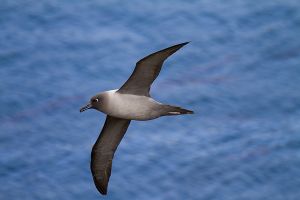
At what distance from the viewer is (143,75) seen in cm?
919

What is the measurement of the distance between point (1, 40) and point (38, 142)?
2.78 m

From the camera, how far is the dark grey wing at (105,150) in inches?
397

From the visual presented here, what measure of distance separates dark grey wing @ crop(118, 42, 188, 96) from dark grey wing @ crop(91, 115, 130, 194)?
2.97ft

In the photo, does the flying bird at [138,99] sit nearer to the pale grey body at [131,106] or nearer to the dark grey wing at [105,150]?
the pale grey body at [131,106]

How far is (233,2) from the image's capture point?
16672 millimetres

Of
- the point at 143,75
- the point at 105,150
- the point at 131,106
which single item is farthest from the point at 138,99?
the point at 105,150

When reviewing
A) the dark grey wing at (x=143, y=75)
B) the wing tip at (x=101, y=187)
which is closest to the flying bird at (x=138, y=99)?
the dark grey wing at (x=143, y=75)

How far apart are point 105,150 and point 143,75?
1388 millimetres

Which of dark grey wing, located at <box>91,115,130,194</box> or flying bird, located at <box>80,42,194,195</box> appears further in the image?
dark grey wing, located at <box>91,115,130,194</box>

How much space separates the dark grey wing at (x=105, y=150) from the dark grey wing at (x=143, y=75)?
91cm

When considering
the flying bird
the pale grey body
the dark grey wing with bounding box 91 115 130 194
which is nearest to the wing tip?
the dark grey wing with bounding box 91 115 130 194

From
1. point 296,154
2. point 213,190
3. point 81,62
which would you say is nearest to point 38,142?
point 81,62

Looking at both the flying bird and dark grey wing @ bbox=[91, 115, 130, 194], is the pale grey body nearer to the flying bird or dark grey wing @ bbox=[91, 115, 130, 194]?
the flying bird

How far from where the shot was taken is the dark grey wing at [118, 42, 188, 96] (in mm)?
8906
